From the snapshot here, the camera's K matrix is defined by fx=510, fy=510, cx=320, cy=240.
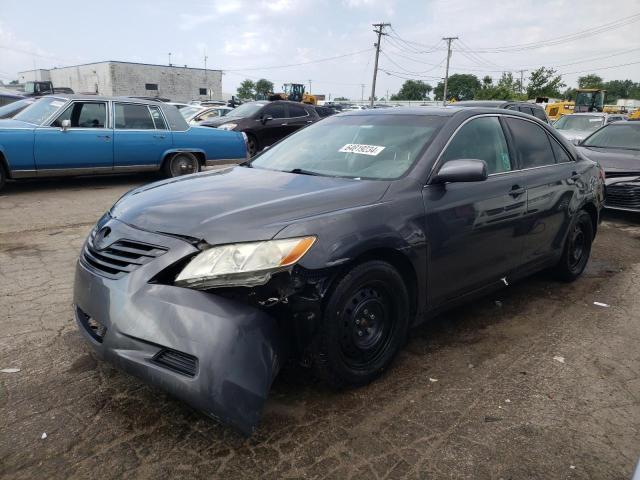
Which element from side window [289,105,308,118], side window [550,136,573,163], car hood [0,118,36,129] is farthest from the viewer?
side window [289,105,308,118]

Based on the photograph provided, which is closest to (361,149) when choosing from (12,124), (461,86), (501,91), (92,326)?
(92,326)

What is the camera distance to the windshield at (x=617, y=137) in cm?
875

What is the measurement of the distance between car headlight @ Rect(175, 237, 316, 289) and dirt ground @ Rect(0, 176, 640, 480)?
2.57 feet

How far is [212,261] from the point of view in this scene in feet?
7.79

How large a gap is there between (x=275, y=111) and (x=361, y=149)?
11540mm

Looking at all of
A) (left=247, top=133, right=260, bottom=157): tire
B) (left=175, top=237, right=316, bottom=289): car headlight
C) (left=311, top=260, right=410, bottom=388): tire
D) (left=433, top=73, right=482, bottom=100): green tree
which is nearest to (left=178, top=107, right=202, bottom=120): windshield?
(left=247, top=133, right=260, bottom=157): tire

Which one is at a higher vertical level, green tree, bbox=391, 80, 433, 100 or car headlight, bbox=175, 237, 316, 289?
green tree, bbox=391, 80, 433, 100

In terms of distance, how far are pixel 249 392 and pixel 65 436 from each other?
98cm

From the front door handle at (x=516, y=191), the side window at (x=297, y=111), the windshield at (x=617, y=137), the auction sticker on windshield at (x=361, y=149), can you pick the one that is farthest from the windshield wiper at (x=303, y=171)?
the side window at (x=297, y=111)

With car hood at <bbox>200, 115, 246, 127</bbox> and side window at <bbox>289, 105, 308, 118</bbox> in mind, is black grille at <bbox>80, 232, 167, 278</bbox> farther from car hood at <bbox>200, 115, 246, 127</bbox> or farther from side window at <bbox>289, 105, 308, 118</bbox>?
side window at <bbox>289, 105, 308, 118</bbox>

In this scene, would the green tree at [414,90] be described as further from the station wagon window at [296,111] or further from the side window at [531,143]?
the side window at [531,143]

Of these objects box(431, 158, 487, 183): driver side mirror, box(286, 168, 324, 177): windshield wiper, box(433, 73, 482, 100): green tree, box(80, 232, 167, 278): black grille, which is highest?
box(433, 73, 482, 100): green tree

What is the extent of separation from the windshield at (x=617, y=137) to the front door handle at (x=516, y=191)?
6095 millimetres

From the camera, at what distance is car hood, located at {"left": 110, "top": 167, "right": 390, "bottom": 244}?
2.50 m
